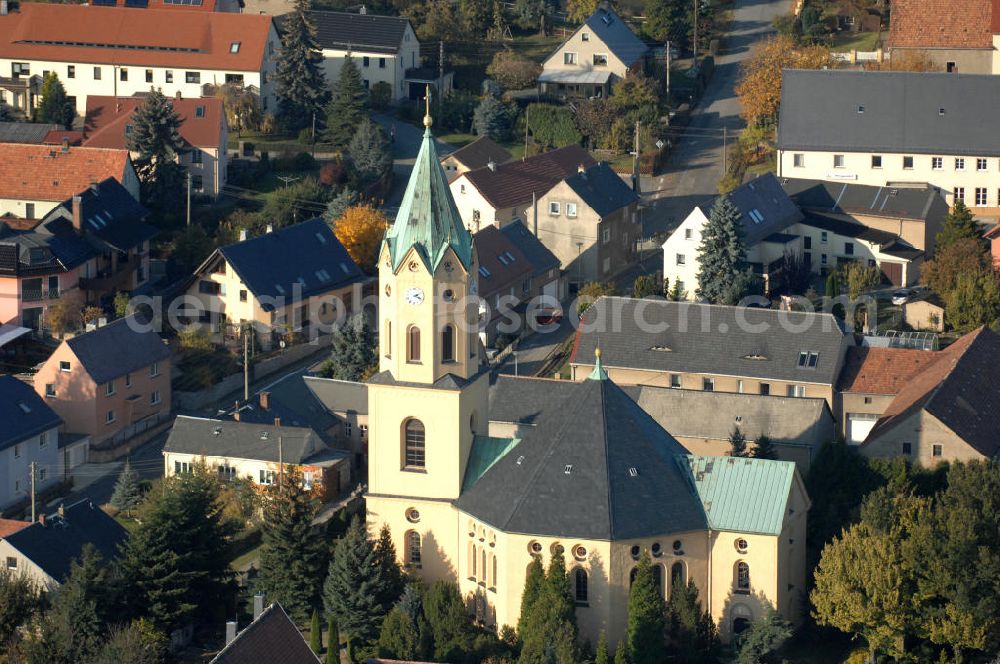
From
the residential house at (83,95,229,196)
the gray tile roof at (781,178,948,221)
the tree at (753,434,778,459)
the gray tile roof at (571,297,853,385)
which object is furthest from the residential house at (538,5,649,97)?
the tree at (753,434,778,459)

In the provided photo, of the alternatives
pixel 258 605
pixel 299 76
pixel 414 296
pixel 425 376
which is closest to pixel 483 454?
pixel 425 376

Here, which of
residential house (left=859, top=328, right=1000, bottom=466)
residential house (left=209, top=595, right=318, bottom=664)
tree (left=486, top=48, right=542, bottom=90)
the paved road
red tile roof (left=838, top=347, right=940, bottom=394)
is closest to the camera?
residential house (left=209, top=595, right=318, bottom=664)

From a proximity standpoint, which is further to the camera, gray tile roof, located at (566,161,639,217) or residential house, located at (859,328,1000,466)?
gray tile roof, located at (566,161,639,217)

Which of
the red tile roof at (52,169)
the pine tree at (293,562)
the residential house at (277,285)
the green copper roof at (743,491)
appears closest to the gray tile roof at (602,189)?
the residential house at (277,285)

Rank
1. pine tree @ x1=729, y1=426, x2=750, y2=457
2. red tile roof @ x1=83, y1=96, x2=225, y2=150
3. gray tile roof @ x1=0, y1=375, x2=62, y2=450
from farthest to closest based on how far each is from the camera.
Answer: red tile roof @ x1=83, y1=96, x2=225, y2=150 → gray tile roof @ x1=0, y1=375, x2=62, y2=450 → pine tree @ x1=729, y1=426, x2=750, y2=457

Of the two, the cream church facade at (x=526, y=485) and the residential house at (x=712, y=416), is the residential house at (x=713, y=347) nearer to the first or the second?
the residential house at (x=712, y=416)

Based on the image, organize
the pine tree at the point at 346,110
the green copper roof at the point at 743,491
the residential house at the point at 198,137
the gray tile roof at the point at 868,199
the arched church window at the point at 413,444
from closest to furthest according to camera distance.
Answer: the green copper roof at the point at 743,491, the arched church window at the point at 413,444, the gray tile roof at the point at 868,199, the residential house at the point at 198,137, the pine tree at the point at 346,110

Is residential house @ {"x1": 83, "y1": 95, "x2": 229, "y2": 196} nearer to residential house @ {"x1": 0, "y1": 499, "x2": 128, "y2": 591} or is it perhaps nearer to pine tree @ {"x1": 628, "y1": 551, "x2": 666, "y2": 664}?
residential house @ {"x1": 0, "y1": 499, "x2": 128, "y2": 591}

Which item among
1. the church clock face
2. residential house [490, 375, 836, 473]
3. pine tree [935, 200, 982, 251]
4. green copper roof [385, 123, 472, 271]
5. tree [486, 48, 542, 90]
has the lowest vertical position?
residential house [490, 375, 836, 473]
